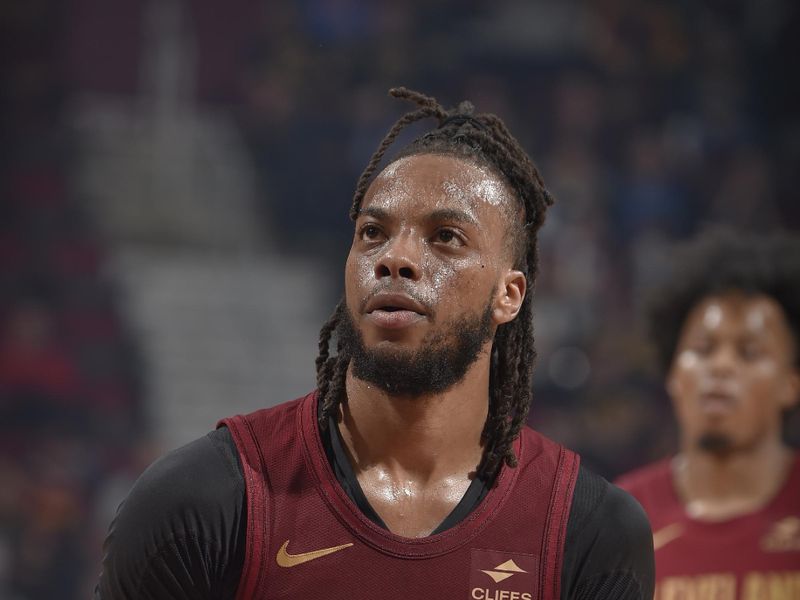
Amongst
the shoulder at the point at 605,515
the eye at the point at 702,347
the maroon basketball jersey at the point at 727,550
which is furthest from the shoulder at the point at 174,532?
the eye at the point at 702,347

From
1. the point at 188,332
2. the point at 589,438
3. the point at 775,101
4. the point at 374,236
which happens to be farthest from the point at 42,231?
the point at 374,236

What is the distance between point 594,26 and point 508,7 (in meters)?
0.96

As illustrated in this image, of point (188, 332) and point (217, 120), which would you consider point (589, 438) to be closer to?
point (188, 332)

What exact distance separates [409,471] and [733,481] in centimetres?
209

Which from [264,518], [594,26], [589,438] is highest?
[594,26]

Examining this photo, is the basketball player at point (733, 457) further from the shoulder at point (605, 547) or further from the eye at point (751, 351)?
the shoulder at point (605, 547)

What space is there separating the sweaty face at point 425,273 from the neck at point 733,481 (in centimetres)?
196

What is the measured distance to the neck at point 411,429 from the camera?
2.32 meters

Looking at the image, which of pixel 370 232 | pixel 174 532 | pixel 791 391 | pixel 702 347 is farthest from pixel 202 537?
pixel 791 391

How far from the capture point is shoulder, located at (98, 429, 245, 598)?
2105 millimetres

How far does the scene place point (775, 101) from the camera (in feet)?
31.9

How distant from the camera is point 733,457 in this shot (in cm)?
406

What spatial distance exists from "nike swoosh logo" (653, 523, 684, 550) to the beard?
1947 millimetres

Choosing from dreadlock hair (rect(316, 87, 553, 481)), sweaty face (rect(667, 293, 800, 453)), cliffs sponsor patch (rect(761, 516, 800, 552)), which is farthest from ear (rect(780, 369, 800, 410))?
dreadlock hair (rect(316, 87, 553, 481))
